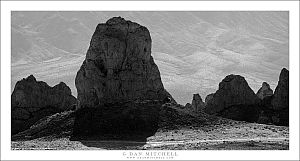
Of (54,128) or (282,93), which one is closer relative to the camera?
(54,128)

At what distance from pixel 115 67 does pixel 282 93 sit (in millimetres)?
27980

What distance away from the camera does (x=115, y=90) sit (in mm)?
80938

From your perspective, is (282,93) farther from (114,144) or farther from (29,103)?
(29,103)

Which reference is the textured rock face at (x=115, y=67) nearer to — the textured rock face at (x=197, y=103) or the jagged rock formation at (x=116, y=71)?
the jagged rock formation at (x=116, y=71)

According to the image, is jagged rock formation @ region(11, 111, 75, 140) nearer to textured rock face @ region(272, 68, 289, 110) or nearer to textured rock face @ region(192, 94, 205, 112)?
textured rock face @ region(272, 68, 289, 110)

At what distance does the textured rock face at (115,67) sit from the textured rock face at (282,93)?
2269 cm

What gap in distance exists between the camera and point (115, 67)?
266 feet

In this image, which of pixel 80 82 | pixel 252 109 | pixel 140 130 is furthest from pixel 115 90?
pixel 252 109

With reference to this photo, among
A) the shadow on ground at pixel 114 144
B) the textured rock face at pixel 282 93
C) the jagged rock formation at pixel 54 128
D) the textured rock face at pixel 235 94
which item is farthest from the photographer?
the textured rock face at pixel 235 94

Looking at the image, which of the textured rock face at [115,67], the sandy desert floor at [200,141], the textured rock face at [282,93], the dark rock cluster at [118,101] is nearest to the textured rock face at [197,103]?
the dark rock cluster at [118,101]

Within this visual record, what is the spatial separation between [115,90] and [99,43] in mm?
6429

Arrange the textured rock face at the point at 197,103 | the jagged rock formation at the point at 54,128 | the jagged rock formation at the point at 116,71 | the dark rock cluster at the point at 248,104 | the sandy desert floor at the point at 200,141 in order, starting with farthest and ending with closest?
the textured rock face at the point at 197,103 < the dark rock cluster at the point at 248,104 < the jagged rock formation at the point at 116,71 < the jagged rock formation at the point at 54,128 < the sandy desert floor at the point at 200,141

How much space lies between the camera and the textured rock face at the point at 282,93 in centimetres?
9300

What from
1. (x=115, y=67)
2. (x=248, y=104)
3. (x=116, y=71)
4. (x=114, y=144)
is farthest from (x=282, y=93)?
(x=114, y=144)
